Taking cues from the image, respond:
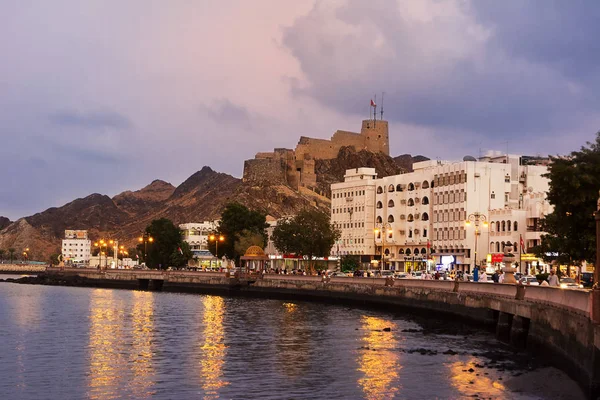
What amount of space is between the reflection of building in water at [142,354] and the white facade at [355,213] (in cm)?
8583

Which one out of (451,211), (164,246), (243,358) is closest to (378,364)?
(243,358)

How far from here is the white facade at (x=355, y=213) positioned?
167 metres

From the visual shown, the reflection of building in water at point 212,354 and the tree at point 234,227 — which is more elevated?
the tree at point 234,227

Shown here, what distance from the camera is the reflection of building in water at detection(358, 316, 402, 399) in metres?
35.9

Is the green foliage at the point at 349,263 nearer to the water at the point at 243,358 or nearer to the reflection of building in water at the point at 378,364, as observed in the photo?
the water at the point at 243,358

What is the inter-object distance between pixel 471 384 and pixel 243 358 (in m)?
13.4

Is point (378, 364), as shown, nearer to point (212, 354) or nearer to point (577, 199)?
Result: point (212, 354)

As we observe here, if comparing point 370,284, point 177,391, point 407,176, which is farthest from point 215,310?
point 407,176

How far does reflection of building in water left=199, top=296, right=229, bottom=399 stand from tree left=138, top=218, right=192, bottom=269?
9981 centimetres

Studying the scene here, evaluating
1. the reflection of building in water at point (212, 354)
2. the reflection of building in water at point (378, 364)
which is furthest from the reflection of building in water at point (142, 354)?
the reflection of building in water at point (378, 364)

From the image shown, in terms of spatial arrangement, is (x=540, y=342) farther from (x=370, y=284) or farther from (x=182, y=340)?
(x=370, y=284)

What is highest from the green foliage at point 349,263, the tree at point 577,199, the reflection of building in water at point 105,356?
the tree at point 577,199

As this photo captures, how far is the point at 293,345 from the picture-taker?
52469 mm

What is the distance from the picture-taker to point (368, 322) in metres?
68.6
